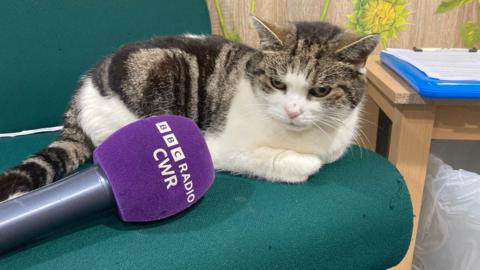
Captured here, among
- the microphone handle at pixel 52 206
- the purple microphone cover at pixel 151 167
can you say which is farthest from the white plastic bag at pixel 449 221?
the microphone handle at pixel 52 206

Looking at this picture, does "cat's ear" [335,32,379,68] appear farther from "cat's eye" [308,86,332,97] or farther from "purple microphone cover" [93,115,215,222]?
"purple microphone cover" [93,115,215,222]

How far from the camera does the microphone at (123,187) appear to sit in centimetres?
56

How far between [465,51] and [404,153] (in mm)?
457

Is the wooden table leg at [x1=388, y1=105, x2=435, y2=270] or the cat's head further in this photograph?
the wooden table leg at [x1=388, y1=105, x2=435, y2=270]

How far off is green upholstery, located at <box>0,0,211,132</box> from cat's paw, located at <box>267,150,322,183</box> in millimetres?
622

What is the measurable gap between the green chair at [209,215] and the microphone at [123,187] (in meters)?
0.04

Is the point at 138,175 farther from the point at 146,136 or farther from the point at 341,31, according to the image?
the point at 341,31

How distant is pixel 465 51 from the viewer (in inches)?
44.4

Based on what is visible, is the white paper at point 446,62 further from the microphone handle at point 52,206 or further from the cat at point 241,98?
the microphone handle at point 52,206

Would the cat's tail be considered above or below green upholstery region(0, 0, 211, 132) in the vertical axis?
below

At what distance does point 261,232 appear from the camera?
0.63 m

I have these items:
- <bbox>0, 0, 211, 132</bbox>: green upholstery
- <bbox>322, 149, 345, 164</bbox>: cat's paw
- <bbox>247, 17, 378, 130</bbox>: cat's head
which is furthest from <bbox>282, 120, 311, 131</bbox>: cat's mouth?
<bbox>0, 0, 211, 132</bbox>: green upholstery

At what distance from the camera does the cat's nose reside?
723 millimetres

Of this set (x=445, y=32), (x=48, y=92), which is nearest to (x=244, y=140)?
(x=48, y=92)
